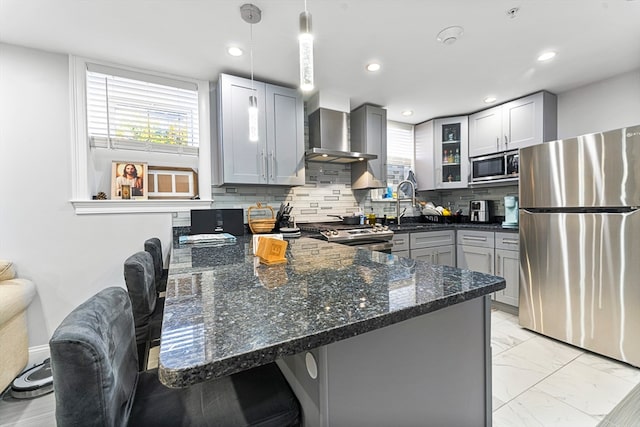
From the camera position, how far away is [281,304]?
69 cm

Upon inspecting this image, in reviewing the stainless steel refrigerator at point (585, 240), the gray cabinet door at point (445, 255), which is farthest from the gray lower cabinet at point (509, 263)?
the gray cabinet door at point (445, 255)

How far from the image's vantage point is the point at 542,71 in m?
2.62

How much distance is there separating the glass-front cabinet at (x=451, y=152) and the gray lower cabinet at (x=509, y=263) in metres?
1.00

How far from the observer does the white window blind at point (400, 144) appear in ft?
13.3

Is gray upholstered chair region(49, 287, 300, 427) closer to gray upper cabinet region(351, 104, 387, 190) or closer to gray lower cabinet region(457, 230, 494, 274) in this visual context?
gray upper cabinet region(351, 104, 387, 190)

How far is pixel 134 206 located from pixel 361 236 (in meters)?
2.16

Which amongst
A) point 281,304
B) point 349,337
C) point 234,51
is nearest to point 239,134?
point 234,51

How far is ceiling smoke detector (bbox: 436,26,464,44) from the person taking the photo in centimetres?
199

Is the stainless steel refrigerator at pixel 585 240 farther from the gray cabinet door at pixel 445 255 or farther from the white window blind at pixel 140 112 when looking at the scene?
the white window blind at pixel 140 112

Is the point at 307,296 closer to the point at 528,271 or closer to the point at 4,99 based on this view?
the point at 528,271

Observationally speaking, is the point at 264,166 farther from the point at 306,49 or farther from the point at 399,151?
the point at 399,151

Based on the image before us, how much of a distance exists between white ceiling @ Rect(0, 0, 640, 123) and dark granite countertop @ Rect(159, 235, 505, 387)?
1667 mm

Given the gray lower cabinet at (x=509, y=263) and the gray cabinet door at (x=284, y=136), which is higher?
the gray cabinet door at (x=284, y=136)

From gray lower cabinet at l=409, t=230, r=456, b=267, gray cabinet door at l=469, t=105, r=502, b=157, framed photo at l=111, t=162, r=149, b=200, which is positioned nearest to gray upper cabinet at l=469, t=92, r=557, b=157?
gray cabinet door at l=469, t=105, r=502, b=157
